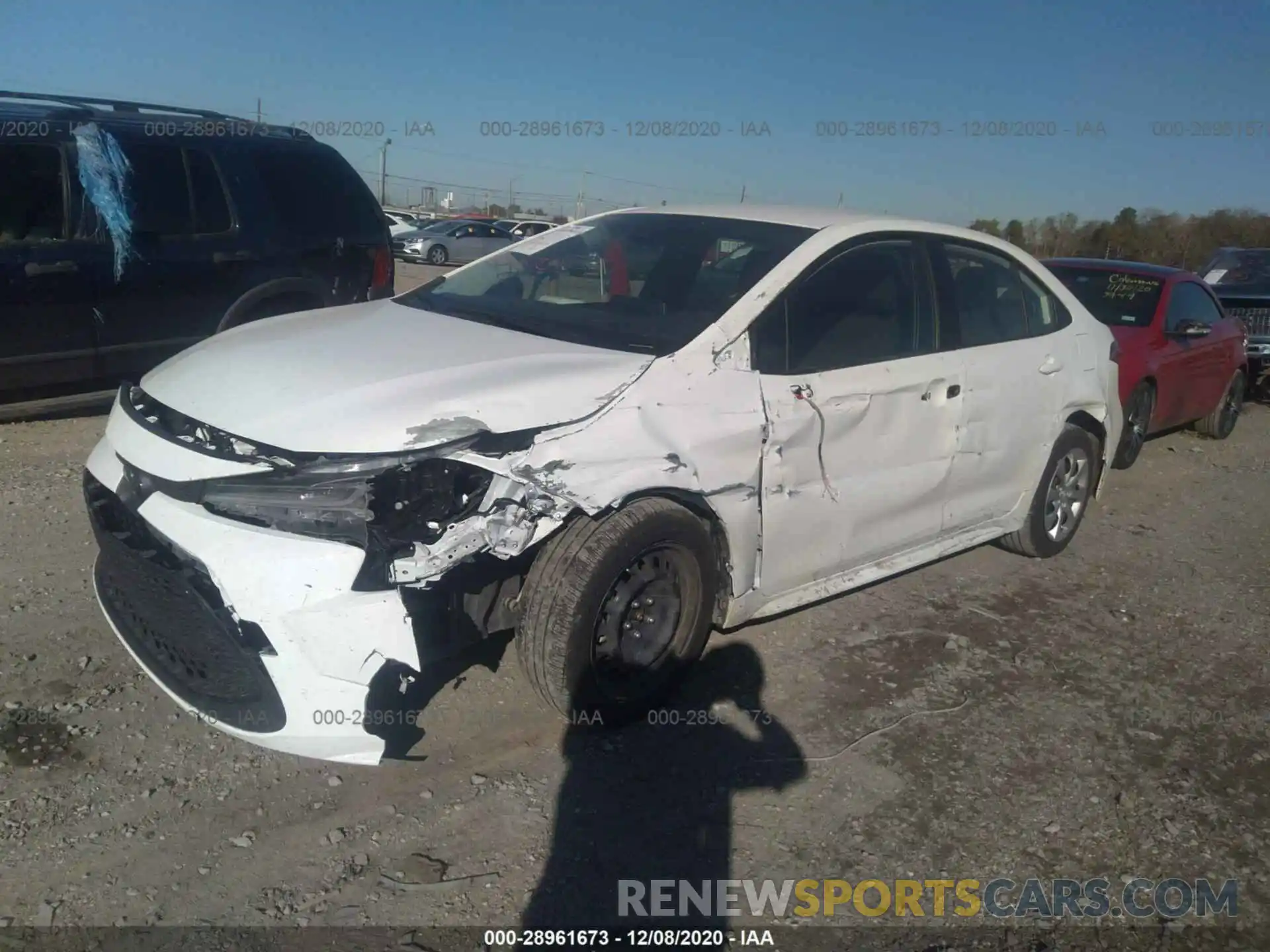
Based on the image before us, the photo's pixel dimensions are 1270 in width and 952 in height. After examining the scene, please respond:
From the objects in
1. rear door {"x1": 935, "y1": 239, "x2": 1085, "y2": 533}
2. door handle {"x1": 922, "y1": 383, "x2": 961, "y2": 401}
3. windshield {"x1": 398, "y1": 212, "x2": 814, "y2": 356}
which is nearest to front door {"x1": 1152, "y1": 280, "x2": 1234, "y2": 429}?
Answer: rear door {"x1": 935, "y1": 239, "x2": 1085, "y2": 533}

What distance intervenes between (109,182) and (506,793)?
4737 mm

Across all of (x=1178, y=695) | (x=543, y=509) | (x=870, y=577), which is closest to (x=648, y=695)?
(x=543, y=509)

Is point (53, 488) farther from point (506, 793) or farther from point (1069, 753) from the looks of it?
point (1069, 753)

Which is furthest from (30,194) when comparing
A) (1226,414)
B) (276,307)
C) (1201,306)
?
(1226,414)

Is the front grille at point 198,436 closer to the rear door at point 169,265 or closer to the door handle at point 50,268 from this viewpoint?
the door handle at point 50,268

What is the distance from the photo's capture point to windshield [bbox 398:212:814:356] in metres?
3.64

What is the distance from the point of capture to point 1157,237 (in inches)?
1185

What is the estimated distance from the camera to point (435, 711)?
3508 millimetres

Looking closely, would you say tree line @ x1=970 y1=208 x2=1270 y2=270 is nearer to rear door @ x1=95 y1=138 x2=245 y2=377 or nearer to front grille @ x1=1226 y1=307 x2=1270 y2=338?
front grille @ x1=1226 y1=307 x2=1270 y2=338

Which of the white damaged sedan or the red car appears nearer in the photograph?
the white damaged sedan

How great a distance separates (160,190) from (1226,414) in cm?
907

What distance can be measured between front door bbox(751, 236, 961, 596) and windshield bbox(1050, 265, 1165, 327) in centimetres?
413

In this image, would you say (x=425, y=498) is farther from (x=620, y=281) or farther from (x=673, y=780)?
(x=620, y=281)

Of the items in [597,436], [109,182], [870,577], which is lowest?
[870,577]
